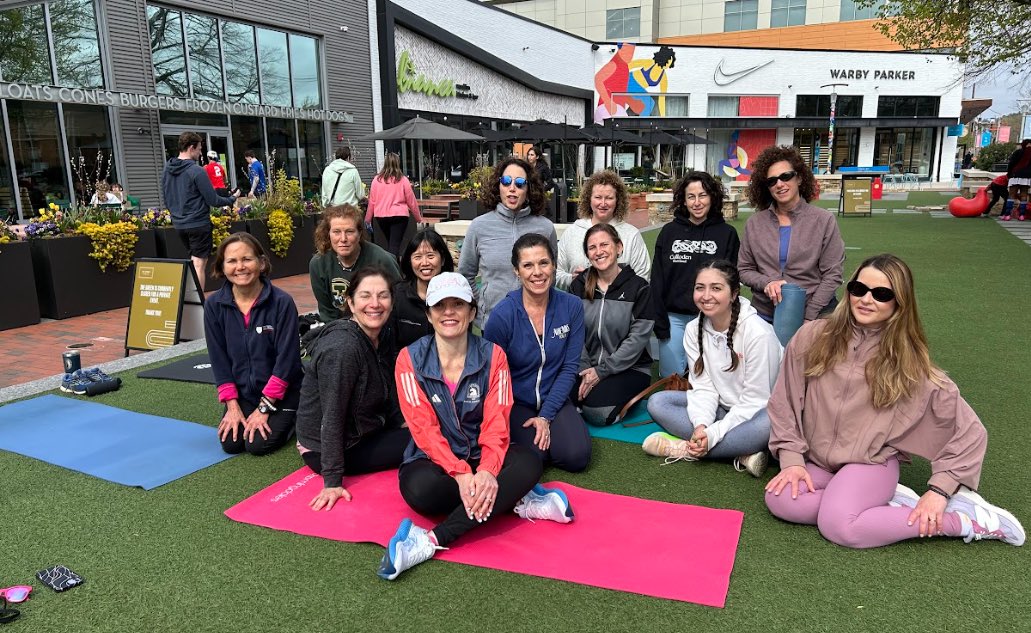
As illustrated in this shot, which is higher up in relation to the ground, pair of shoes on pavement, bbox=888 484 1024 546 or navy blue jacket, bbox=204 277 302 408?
navy blue jacket, bbox=204 277 302 408

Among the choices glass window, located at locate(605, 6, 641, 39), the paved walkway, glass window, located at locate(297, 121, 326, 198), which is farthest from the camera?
glass window, located at locate(605, 6, 641, 39)

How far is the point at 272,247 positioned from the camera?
33.3 feet

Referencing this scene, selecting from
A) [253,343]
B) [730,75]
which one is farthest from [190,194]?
[730,75]

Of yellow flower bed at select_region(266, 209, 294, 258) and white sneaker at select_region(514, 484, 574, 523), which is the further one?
yellow flower bed at select_region(266, 209, 294, 258)

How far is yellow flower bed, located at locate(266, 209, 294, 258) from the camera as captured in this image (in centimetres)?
1004

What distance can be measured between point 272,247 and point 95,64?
678cm

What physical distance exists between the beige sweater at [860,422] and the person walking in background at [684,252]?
154 cm

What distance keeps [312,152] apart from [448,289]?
16.7 metres

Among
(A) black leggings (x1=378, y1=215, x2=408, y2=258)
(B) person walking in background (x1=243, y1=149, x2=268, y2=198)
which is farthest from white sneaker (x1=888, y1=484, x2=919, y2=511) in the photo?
(B) person walking in background (x1=243, y1=149, x2=268, y2=198)

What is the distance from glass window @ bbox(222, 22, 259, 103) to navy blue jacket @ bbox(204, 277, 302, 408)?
1367cm

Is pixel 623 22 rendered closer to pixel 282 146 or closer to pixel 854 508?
pixel 282 146

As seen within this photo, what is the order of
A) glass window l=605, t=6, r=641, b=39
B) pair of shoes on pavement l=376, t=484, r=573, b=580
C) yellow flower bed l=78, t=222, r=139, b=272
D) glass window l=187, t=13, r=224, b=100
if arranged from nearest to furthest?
pair of shoes on pavement l=376, t=484, r=573, b=580 → yellow flower bed l=78, t=222, r=139, b=272 → glass window l=187, t=13, r=224, b=100 → glass window l=605, t=6, r=641, b=39

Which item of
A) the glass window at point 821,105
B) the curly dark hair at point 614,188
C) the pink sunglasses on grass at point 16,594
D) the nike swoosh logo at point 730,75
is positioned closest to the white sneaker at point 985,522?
the curly dark hair at point 614,188

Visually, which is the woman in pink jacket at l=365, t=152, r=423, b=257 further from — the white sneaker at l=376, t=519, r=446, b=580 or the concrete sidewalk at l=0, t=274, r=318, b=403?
the white sneaker at l=376, t=519, r=446, b=580
